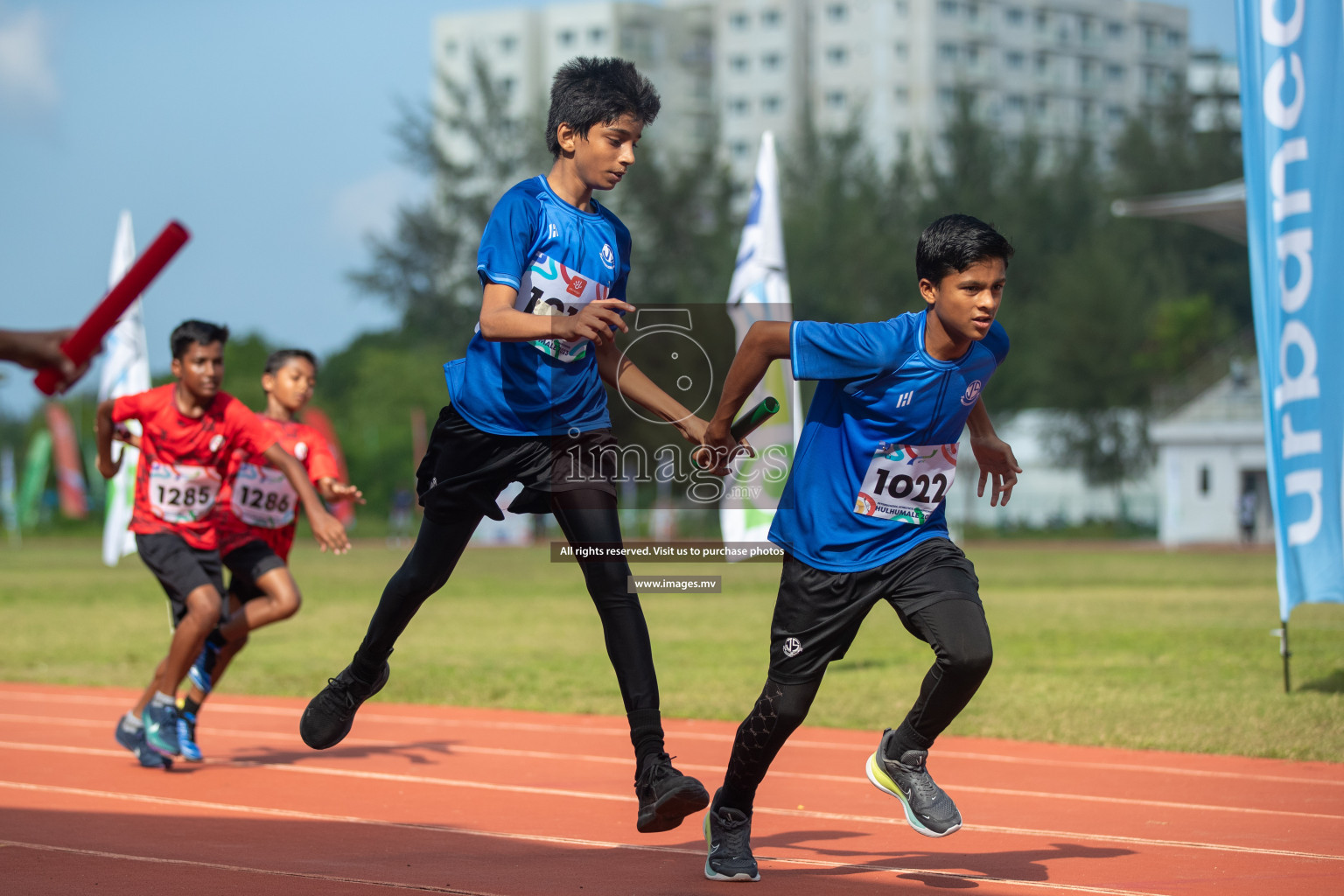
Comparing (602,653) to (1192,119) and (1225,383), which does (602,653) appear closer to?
(1225,383)

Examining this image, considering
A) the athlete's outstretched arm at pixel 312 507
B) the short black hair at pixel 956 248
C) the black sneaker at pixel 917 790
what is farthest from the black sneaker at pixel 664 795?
the short black hair at pixel 956 248

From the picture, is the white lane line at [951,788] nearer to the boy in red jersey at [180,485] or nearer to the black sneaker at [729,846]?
the boy in red jersey at [180,485]

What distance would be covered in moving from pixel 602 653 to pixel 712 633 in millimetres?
2726

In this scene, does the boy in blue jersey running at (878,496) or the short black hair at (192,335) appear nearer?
the boy in blue jersey running at (878,496)

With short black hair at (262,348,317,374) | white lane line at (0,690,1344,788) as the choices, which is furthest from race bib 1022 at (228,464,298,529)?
white lane line at (0,690,1344,788)

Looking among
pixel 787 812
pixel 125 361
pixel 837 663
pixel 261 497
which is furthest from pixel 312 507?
pixel 125 361

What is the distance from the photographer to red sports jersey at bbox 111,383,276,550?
7.39 meters

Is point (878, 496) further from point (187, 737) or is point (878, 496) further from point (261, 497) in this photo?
point (261, 497)

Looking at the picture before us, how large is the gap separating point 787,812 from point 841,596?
1921mm

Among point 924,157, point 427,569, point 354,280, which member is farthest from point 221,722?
point 924,157

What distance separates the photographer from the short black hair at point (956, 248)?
4406mm

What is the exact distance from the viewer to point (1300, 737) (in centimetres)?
813

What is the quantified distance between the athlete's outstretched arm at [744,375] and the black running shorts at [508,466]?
0.46 meters

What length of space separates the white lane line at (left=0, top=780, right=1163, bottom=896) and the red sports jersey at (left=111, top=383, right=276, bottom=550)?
143cm
